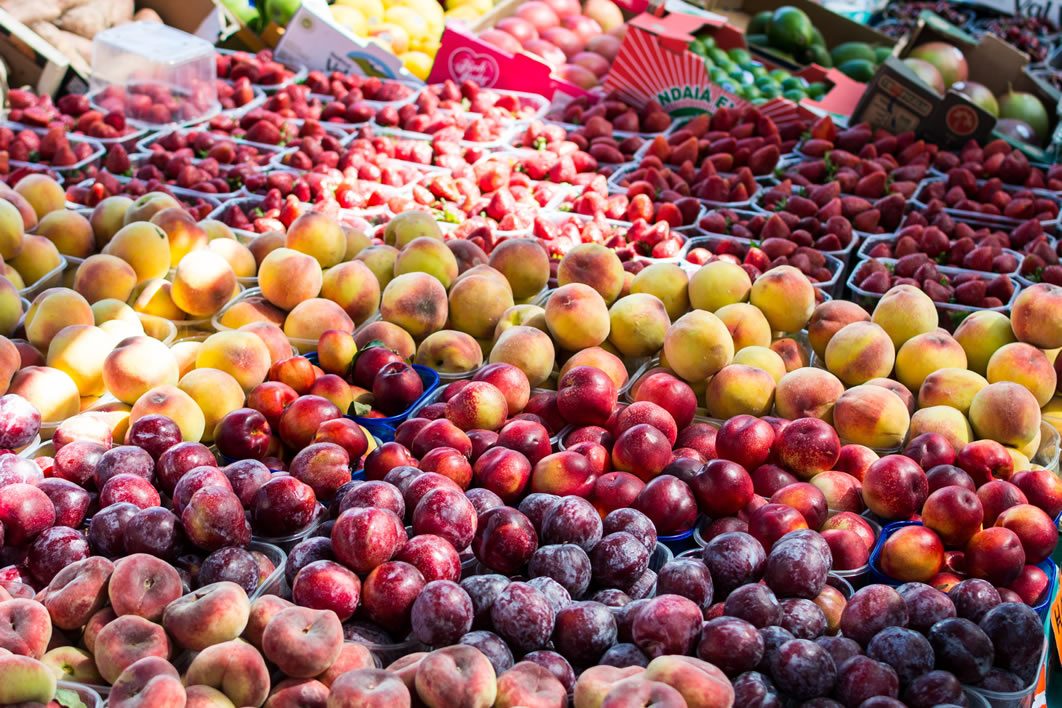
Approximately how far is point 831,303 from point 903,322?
170mm

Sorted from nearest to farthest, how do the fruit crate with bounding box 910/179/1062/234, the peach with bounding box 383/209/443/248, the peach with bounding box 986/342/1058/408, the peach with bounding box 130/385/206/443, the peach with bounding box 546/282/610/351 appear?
the peach with bounding box 130/385/206/443
the peach with bounding box 986/342/1058/408
the peach with bounding box 546/282/610/351
the peach with bounding box 383/209/443/248
the fruit crate with bounding box 910/179/1062/234

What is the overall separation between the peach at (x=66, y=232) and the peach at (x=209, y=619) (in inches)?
65.2

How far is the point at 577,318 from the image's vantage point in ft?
7.21

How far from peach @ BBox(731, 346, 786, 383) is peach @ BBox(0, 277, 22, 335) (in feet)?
5.29

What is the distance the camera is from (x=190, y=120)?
156 inches

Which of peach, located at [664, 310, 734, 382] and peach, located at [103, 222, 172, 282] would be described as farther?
peach, located at [103, 222, 172, 282]

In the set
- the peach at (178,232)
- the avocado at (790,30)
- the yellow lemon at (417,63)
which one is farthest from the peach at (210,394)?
the avocado at (790,30)

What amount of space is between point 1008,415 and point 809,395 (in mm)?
376

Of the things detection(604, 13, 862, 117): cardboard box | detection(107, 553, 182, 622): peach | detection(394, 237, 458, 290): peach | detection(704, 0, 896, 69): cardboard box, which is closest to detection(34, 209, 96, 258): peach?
detection(394, 237, 458, 290): peach

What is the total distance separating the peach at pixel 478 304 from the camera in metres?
2.36

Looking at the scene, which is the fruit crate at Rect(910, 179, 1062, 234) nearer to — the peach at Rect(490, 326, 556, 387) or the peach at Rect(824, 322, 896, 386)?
the peach at Rect(824, 322, 896, 386)

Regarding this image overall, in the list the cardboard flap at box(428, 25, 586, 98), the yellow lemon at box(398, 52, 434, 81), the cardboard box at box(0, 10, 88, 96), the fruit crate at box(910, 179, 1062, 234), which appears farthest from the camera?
the yellow lemon at box(398, 52, 434, 81)

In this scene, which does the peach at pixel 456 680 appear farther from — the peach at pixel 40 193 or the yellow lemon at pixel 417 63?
the yellow lemon at pixel 417 63

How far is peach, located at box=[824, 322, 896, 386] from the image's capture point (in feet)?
7.06
